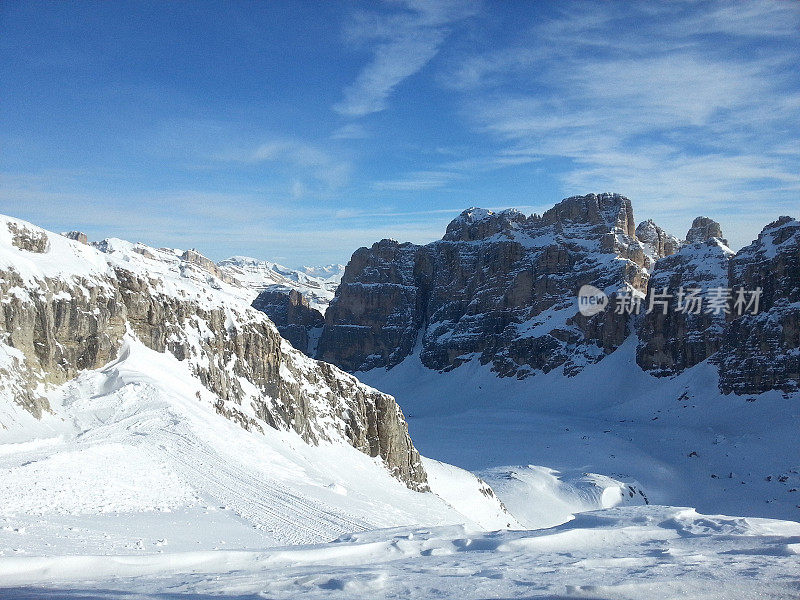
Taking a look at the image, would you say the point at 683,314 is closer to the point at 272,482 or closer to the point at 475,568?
the point at 272,482

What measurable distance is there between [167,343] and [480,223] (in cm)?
11776

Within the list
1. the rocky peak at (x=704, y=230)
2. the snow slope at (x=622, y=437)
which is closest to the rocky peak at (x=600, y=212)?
the rocky peak at (x=704, y=230)

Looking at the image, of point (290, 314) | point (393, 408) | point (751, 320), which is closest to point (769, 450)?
point (751, 320)

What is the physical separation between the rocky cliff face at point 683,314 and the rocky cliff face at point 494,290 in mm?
8991

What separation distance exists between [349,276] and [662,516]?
148366 mm

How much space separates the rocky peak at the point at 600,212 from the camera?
135 meters

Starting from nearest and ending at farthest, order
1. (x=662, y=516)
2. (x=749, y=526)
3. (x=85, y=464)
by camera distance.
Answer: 1. (x=749, y=526)
2. (x=662, y=516)
3. (x=85, y=464)

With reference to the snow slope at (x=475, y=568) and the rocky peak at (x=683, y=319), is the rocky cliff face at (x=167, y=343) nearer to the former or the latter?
the snow slope at (x=475, y=568)

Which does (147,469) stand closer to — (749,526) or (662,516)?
(662,516)

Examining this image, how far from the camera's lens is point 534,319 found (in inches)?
5226

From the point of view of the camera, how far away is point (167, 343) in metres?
36.6

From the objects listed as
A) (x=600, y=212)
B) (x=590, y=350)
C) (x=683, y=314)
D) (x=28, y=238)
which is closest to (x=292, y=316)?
(x=590, y=350)

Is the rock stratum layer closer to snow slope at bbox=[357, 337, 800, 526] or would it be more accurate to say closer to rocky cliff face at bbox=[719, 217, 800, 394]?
rocky cliff face at bbox=[719, 217, 800, 394]

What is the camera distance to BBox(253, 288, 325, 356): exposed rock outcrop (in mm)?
165875
